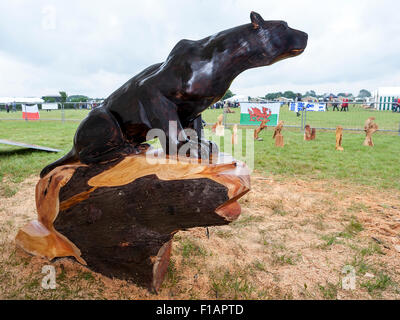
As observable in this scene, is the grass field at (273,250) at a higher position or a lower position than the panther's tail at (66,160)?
lower

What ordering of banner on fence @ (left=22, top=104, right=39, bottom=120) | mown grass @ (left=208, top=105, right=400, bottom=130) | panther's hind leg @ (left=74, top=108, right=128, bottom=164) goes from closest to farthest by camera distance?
panther's hind leg @ (left=74, top=108, right=128, bottom=164)
mown grass @ (left=208, top=105, right=400, bottom=130)
banner on fence @ (left=22, top=104, right=39, bottom=120)

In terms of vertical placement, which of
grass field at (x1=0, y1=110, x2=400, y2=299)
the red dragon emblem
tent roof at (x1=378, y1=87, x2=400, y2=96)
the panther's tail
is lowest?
grass field at (x1=0, y1=110, x2=400, y2=299)

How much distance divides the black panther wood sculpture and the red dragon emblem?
30.0 ft

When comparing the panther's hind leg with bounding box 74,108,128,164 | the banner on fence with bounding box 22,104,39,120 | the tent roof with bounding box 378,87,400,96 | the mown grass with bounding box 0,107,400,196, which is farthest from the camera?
the tent roof with bounding box 378,87,400,96

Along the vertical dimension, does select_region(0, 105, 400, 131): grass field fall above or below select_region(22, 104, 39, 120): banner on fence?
below

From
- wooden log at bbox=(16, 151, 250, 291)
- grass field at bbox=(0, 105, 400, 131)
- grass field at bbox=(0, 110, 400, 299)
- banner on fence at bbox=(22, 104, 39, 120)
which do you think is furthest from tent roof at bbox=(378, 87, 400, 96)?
wooden log at bbox=(16, 151, 250, 291)

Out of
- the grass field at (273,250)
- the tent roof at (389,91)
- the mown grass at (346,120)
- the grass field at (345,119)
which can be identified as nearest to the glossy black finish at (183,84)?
the grass field at (273,250)

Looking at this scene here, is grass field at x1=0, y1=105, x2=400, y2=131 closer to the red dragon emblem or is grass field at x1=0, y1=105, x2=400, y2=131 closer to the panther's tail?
the red dragon emblem

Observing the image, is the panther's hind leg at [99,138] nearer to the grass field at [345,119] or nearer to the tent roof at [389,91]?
the grass field at [345,119]

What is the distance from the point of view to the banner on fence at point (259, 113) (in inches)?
420

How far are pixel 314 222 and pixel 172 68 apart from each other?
2.23 meters

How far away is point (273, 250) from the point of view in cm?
247

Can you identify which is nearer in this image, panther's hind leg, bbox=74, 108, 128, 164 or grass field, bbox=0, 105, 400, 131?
panther's hind leg, bbox=74, 108, 128, 164

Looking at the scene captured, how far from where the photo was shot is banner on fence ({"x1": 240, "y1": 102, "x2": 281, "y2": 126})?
1066 cm
